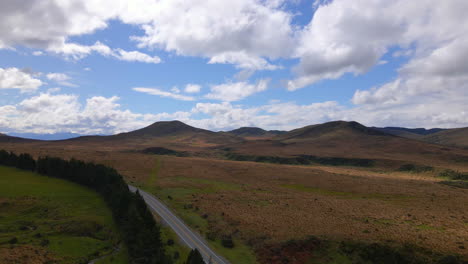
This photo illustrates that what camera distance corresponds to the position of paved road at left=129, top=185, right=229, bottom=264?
1350 inches

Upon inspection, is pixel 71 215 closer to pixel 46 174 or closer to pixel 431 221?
pixel 46 174

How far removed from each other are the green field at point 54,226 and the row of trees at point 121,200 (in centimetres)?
245

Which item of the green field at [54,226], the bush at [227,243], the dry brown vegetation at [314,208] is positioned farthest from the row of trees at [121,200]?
the dry brown vegetation at [314,208]

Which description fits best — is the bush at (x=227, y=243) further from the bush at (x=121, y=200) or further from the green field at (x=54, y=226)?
the green field at (x=54, y=226)

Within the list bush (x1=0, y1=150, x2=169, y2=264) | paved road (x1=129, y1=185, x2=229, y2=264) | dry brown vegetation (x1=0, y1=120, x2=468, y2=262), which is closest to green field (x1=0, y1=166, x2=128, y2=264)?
bush (x1=0, y1=150, x2=169, y2=264)

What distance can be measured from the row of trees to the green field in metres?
2.45

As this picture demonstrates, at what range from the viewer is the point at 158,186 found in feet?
250

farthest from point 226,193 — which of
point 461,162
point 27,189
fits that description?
point 461,162

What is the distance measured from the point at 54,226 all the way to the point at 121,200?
39.3ft

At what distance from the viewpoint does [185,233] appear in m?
42.3

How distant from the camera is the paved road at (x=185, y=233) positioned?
112 ft

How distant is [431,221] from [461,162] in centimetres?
13478

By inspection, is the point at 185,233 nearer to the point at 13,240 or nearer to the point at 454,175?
the point at 13,240

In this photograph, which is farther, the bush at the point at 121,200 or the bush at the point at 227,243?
the bush at the point at 227,243
